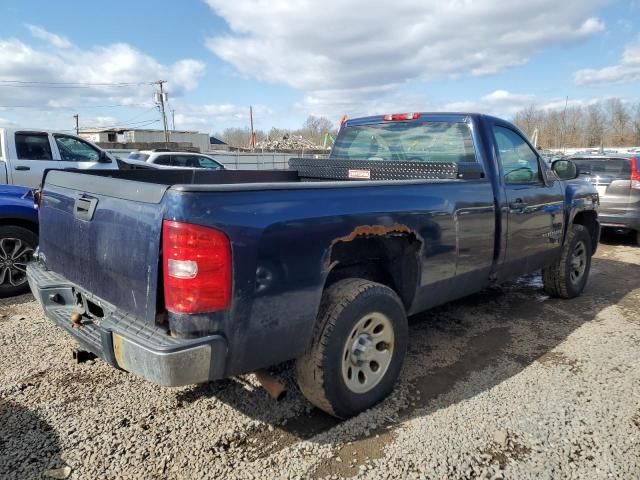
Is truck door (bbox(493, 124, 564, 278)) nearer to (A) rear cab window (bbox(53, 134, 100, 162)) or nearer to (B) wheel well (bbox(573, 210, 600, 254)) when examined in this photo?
(B) wheel well (bbox(573, 210, 600, 254))

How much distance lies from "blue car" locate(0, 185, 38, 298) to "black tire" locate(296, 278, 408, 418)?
145 inches

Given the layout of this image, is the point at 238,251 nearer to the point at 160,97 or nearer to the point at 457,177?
the point at 457,177

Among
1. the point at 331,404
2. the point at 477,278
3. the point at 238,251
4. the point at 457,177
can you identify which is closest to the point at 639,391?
the point at 477,278

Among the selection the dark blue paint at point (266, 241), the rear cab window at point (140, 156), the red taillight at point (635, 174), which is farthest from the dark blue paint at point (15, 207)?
the rear cab window at point (140, 156)

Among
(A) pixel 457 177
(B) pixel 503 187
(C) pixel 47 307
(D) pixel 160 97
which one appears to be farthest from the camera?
(D) pixel 160 97

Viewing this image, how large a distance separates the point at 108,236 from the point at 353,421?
5.67 ft

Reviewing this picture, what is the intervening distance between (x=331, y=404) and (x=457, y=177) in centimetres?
192

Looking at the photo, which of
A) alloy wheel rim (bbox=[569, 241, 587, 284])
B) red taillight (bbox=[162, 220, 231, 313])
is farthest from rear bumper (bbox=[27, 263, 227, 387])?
alloy wheel rim (bbox=[569, 241, 587, 284])

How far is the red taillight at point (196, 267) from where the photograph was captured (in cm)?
202

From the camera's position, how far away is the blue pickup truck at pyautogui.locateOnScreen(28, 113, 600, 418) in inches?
81.7

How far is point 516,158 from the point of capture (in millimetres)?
4254

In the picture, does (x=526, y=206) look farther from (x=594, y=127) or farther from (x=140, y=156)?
(x=594, y=127)

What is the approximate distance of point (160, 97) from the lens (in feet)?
131

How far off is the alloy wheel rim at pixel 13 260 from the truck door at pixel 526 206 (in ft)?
15.3
